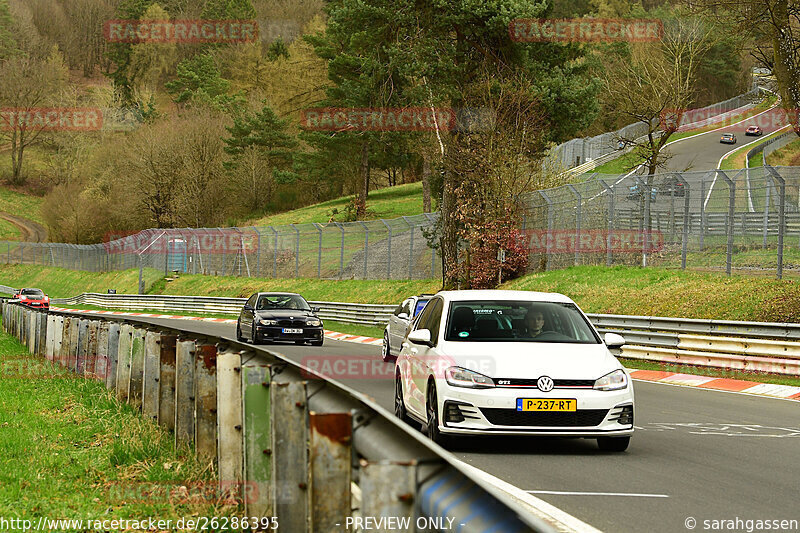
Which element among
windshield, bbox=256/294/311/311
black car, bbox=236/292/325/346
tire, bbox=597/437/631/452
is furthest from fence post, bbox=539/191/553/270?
tire, bbox=597/437/631/452

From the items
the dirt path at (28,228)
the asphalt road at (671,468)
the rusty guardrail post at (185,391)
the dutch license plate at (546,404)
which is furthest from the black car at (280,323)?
Answer: the dirt path at (28,228)

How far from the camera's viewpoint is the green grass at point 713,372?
60.0 ft

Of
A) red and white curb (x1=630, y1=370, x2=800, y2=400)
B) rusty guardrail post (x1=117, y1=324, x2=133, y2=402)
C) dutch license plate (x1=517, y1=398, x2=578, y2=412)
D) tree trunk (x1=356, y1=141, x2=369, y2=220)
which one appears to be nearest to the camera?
dutch license plate (x1=517, y1=398, x2=578, y2=412)

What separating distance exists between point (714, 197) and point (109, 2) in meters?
144

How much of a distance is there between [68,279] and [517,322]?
7621 cm

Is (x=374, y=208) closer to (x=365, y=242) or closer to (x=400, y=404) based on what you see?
(x=365, y=242)

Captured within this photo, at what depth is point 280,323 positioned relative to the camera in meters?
27.3

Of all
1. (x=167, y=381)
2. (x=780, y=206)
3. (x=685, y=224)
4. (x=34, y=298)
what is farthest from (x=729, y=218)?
(x=34, y=298)

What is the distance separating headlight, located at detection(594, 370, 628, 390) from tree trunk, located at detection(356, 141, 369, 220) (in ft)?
211

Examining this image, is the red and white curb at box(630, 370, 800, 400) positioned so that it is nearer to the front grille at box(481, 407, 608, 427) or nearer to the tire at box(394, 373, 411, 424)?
the tire at box(394, 373, 411, 424)

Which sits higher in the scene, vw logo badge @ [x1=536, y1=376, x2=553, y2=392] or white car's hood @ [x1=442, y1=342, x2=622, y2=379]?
white car's hood @ [x1=442, y1=342, x2=622, y2=379]

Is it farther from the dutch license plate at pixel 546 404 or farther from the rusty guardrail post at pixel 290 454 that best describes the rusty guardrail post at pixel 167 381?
the rusty guardrail post at pixel 290 454

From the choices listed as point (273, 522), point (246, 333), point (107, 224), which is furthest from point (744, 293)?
point (107, 224)

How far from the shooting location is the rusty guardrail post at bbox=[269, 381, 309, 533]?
4707 millimetres
